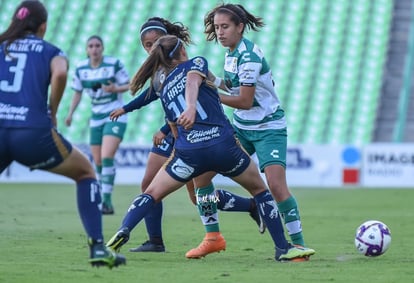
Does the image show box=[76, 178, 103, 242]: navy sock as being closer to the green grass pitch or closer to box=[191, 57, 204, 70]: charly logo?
the green grass pitch

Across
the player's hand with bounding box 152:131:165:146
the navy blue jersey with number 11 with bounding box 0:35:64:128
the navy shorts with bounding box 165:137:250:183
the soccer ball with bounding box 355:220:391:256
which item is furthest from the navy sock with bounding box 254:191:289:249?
the navy blue jersey with number 11 with bounding box 0:35:64:128

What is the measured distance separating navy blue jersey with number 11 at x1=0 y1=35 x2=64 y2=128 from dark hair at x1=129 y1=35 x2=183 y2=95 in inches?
50.8

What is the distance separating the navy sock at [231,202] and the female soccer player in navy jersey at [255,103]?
73 centimetres

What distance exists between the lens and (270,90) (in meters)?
8.37

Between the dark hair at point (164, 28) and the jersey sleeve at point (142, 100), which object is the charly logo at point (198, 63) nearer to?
the jersey sleeve at point (142, 100)

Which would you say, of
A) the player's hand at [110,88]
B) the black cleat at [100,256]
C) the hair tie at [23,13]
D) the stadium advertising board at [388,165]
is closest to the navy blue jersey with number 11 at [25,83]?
the hair tie at [23,13]

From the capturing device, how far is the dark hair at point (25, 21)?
6.64 meters

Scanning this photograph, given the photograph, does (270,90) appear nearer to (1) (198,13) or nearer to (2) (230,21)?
(2) (230,21)

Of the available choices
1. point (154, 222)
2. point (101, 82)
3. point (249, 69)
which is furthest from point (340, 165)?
point (249, 69)

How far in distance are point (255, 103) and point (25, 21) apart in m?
2.40

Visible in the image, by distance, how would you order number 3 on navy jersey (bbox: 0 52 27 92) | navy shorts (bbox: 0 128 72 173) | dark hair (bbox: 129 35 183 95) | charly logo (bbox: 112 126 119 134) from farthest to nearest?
charly logo (bbox: 112 126 119 134) → dark hair (bbox: 129 35 183 95) → number 3 on navy jersey (bbox: 0 52 27 92) → navy shorts (bbox: 0 128 72 173)

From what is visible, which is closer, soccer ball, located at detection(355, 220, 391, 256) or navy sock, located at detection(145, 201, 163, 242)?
soccer ball, located at detection(355, 220, 391, 256)

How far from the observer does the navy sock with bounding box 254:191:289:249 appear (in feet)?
26.5

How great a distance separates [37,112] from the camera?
21.3ft
